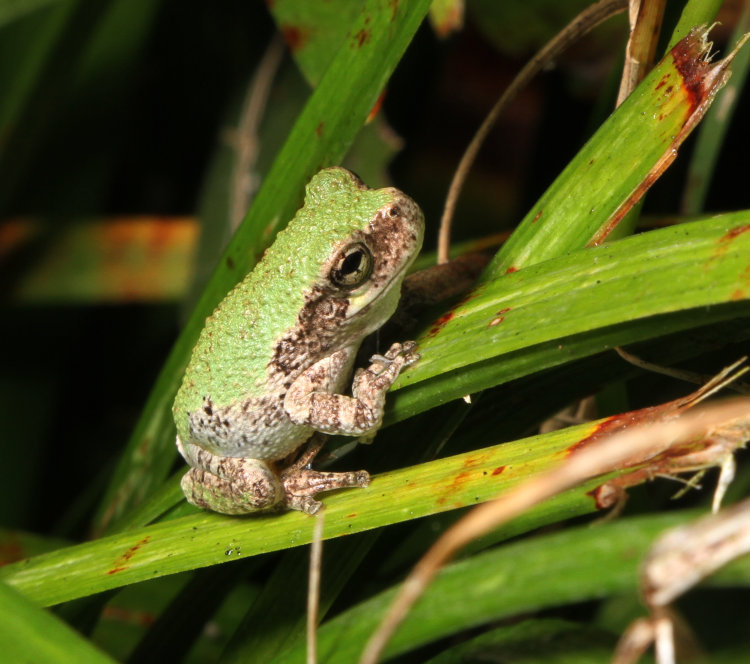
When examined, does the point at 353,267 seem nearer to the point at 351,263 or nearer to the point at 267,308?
the point at 351,263

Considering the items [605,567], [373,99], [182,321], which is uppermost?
[182,321]

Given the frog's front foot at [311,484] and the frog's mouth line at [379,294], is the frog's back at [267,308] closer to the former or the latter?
the frog's mouth line at [379,294]

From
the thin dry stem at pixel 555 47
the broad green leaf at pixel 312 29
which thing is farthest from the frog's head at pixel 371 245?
the broad green leaf at pixel 312 29

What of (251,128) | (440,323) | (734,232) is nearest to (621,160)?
(734,232)

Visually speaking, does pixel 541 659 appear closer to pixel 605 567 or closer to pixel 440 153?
pixel 605 567

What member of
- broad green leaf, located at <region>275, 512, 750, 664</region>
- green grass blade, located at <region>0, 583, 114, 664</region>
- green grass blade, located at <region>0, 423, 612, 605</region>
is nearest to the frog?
green grass blade, located at <region>0, 423, 612, 605</region>

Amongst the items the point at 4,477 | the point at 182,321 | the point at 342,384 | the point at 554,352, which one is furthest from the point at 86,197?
the point at 554,352
